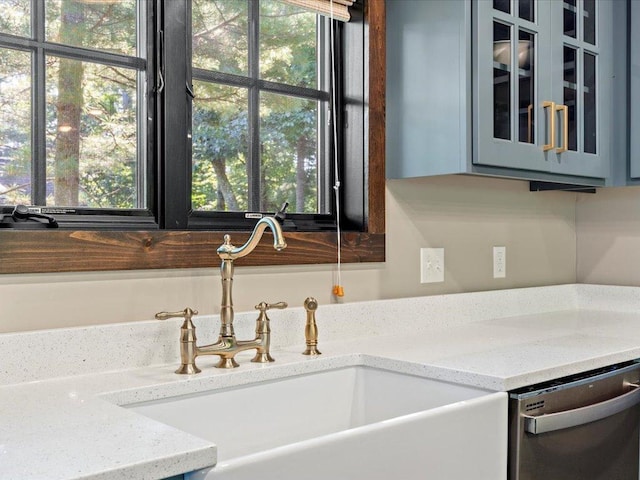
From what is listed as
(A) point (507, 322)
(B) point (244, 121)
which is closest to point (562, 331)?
(A) point (507, 322)

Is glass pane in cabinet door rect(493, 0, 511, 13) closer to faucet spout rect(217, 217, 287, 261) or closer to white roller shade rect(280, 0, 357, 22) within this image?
white roller shade rect(280, 0, 357, 22)

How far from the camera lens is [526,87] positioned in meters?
1.91

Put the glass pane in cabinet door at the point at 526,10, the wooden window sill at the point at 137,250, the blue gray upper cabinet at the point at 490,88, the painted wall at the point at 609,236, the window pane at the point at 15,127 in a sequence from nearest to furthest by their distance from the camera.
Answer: the wooden window sill at the point at 137,250
the window pane at the point at 15,127
the blue gray upper cabinet at the point at 490,88
the glass pane in cabinet door at the point at 526,10
the painted wall at the point at 609,236

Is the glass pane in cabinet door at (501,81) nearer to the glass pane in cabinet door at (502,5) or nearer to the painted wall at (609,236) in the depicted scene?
the glass pane in cabinet door at (502,5)

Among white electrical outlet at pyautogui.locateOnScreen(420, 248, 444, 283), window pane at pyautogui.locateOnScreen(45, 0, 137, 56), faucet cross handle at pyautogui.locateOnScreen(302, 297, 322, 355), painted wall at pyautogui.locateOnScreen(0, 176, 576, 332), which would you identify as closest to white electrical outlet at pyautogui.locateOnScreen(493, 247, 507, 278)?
painted wall at pyautogui.locateOnScreen(0, 176, 576, 332)

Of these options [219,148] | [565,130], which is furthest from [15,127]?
[565,130]

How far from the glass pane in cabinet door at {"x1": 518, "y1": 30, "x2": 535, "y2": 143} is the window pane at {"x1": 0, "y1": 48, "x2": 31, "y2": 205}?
49.6 inches

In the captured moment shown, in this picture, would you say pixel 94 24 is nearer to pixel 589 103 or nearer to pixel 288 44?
pixel 288 44

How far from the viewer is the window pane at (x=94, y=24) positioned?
1.48m

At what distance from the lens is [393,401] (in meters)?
1.50

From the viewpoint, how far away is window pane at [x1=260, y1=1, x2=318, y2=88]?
180 centimetres

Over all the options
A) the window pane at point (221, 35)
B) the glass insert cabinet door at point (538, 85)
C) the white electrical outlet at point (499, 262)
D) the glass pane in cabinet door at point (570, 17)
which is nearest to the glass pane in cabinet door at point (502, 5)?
the glass insert cabinet door at point (538, 85)

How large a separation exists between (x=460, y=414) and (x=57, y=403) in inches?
27.7

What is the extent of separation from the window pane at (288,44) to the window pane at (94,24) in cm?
36
